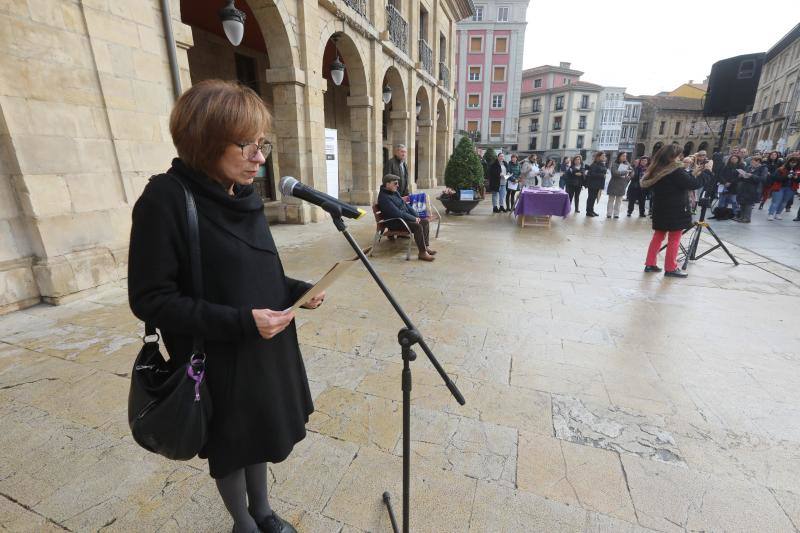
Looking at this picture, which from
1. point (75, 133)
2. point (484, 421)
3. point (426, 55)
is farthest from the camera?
point (426, 55)

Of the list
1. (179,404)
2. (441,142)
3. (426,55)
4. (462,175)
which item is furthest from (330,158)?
(441,142)

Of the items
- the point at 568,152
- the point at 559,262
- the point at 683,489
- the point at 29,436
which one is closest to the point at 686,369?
the point at 683,489

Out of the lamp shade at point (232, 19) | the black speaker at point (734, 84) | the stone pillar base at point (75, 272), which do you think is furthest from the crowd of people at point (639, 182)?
the stone pillar base at point (75, 272)

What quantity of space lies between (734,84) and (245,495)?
1441 centimetres

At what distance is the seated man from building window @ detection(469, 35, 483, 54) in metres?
40.1

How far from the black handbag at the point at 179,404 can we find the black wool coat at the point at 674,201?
5457 mm

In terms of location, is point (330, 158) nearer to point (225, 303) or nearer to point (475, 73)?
point (225, 303)

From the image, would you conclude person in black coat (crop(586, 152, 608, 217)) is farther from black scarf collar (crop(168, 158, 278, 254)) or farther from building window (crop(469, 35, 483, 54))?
building window (crop(469, 35, 483, 54))

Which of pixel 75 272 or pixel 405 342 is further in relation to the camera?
pixel 75 272

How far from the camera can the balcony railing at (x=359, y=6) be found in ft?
29.8

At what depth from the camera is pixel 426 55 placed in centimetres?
1523

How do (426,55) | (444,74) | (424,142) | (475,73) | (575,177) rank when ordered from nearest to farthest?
(575,177), (426,55), (424,142), (444,74), (475,73)

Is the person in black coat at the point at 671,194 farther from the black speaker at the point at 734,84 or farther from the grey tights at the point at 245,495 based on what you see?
the black speaker at the point at 734,84

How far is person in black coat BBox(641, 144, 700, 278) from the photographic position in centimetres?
474
